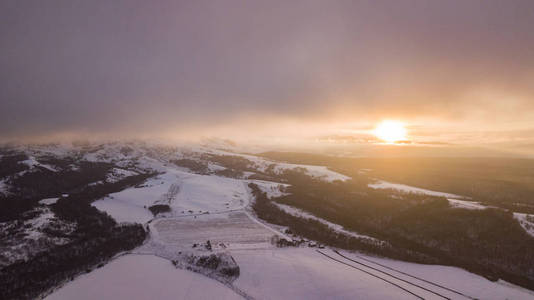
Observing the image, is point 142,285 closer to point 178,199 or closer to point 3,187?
point 178,199

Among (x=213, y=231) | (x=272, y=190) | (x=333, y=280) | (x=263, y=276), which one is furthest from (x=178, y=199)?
(x=333, y=280)

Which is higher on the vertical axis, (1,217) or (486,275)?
(486,275)

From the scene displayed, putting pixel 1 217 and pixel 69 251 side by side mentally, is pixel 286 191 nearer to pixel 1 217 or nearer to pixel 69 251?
pixel 69 251

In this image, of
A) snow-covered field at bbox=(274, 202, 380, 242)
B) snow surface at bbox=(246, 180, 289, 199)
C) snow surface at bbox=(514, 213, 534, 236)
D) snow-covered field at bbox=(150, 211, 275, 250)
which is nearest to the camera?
snow-covered field at bbox=(150, 211, 275, 250)

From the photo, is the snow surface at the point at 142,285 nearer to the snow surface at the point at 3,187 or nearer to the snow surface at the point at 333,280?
the snow surface at the point at 333,280

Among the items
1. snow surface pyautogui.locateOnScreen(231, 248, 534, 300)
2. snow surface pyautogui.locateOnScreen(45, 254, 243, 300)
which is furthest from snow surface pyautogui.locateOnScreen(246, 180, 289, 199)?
snow surface pyautogui.locateOnScreen(45, 254, 243, 300)

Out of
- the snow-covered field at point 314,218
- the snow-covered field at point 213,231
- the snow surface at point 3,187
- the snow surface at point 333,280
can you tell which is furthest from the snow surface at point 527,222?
the snow surface at point 3,187

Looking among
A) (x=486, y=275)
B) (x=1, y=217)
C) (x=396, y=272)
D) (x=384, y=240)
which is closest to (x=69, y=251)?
(x=1, y=217)

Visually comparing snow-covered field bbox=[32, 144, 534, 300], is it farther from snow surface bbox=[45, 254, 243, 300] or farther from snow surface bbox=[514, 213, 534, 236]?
snow surface bbox=[514, 213, 534, 236]

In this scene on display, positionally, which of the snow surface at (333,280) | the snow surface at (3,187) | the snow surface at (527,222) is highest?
the snow surface at (527,222)
